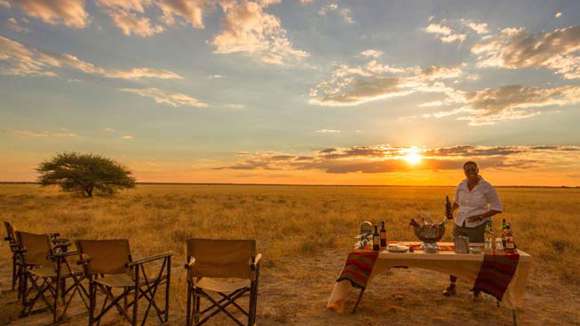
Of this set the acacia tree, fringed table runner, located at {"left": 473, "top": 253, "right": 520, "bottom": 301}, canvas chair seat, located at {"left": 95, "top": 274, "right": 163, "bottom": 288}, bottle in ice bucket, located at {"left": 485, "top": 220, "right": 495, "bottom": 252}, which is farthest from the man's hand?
the acacia tree

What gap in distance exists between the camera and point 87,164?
139 ft

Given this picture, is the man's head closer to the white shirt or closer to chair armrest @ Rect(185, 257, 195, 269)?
the white shirt

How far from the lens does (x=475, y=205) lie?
6055 millimetres

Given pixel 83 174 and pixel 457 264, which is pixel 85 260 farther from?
pixel 83 174

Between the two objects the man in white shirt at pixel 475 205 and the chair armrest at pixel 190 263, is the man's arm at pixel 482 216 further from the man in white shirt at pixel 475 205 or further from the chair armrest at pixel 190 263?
the chair armrest at pixel 190 263

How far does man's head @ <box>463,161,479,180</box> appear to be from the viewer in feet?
19.6

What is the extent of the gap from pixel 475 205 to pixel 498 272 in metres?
1.07

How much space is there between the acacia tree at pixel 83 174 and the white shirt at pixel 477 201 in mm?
41998

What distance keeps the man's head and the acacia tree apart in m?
42.1

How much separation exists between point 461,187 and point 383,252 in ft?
6.02

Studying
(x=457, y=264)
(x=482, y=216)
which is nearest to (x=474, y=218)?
(x=482, y=216)

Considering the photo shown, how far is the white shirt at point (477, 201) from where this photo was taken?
19.4ft

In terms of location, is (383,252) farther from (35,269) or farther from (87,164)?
(87,164)

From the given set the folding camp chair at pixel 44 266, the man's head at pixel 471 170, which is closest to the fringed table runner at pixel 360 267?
the man's head at pixel 471 170
